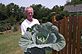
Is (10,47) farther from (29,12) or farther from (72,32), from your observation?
(29,12)

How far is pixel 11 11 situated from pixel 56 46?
6158cm

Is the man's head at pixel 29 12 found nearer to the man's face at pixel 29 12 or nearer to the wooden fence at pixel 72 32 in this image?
the man's face at pixel 29 12

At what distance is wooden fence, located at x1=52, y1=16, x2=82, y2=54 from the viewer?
5871 millimetres

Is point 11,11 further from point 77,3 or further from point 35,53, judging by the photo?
point 35,53

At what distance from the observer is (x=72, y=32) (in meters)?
6.04

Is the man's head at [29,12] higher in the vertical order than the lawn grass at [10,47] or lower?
higher

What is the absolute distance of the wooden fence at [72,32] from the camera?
19.3 feet

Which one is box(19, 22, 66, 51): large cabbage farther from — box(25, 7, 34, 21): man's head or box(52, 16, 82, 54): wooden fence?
box(52, 16, 82, 54): wooden fence

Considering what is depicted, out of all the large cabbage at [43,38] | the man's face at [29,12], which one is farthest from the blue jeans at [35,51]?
the man's face at [29,12]

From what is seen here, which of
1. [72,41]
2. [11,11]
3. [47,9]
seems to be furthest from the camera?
[11,11]

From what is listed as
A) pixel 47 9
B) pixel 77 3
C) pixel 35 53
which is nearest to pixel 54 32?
pixel 35 53

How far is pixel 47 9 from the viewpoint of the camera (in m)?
58.8

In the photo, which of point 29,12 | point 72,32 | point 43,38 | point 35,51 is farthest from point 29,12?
point 72,32

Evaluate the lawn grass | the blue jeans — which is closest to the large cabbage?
the blue jeans
